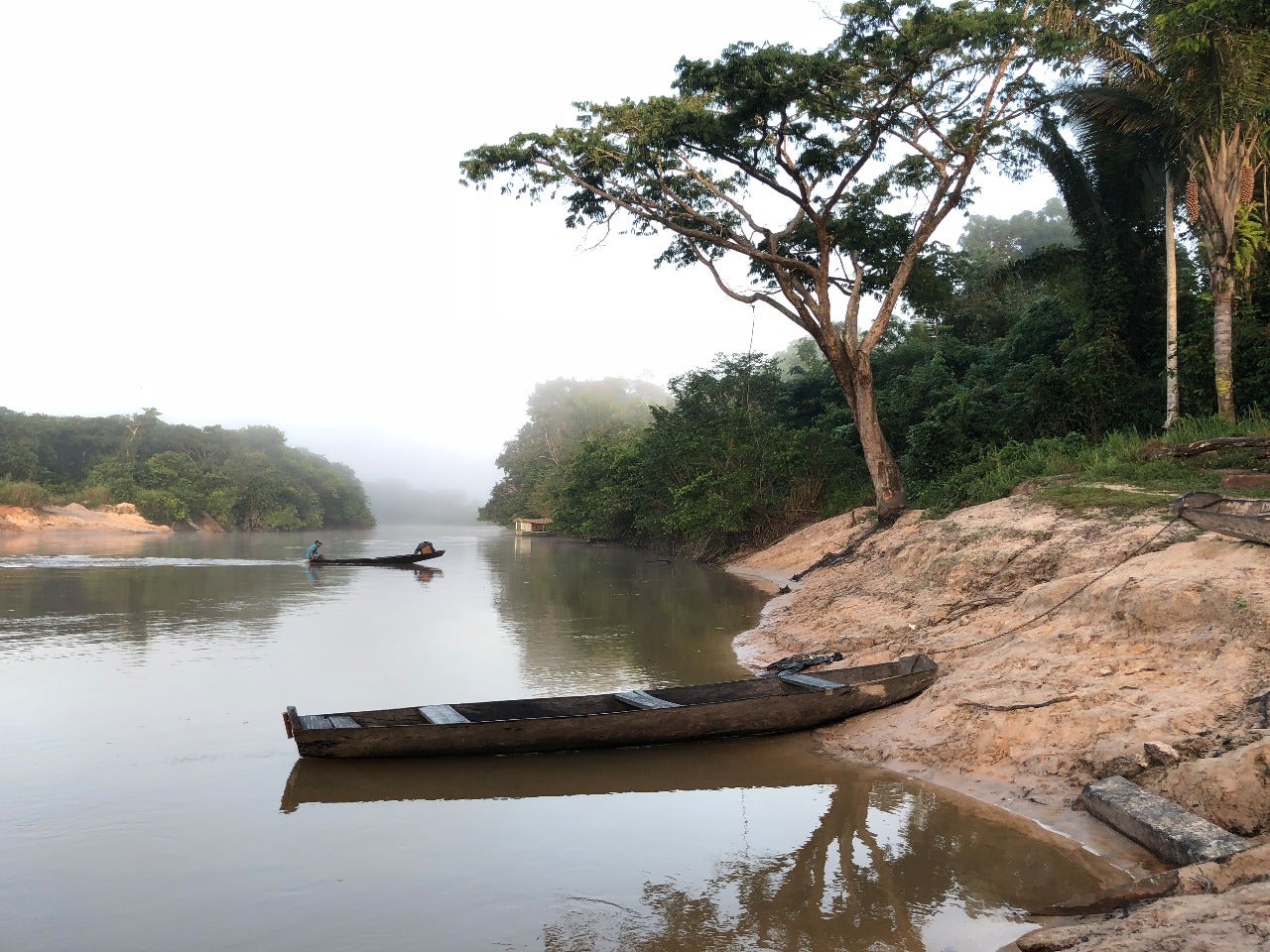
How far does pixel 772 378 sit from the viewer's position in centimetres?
3688

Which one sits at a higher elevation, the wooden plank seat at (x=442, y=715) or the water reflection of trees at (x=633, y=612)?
the wooden plank seat at (x=442, y=715)

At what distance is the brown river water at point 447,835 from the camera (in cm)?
488

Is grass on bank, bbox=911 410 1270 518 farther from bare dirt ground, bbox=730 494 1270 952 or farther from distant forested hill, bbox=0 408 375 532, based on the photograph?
distant forested hill, bbox=0 408 375 532

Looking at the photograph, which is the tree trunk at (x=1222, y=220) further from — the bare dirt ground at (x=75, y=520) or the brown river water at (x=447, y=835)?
the bare dirt ground at (x=75, y=520)

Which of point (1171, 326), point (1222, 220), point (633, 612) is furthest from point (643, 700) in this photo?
point (1222, 220)

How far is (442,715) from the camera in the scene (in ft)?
25.5

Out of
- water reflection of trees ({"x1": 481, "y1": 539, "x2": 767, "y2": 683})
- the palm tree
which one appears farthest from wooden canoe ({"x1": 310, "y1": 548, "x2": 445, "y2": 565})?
the palm tree

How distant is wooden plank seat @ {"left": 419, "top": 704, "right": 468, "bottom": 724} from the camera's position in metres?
7.57

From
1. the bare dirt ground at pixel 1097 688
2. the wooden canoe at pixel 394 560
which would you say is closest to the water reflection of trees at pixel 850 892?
the bare dirt ground at pixel 1097 688

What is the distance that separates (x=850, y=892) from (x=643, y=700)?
3.28m

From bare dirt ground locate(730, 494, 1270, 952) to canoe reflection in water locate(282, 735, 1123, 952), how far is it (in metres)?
0.38

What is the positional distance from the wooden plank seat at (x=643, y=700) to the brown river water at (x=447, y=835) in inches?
15.5

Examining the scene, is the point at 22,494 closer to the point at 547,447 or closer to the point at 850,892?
the point at 547,447

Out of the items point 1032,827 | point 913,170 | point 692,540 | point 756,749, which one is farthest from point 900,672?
point 692,540
